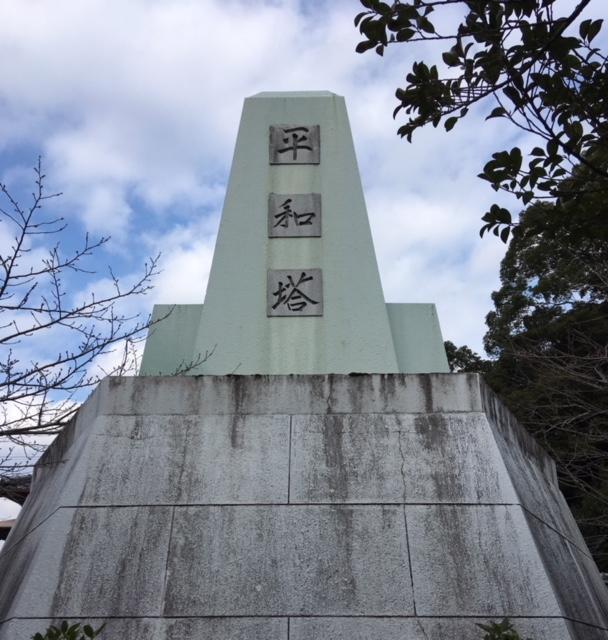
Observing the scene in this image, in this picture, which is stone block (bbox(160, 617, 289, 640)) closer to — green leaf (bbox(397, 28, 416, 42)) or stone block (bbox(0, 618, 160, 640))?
stone block (bbox(0, 618, 160, 640))

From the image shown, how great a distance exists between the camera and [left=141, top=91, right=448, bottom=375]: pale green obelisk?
5.23 m

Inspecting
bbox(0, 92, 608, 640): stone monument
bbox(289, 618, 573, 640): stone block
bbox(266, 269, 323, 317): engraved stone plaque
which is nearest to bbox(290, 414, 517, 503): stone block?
bbox(0, 92, 608, 640): stone monument

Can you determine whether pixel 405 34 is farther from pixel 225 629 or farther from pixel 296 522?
pixel 225 629

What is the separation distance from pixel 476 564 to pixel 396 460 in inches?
28.1

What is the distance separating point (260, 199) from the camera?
5.80 m

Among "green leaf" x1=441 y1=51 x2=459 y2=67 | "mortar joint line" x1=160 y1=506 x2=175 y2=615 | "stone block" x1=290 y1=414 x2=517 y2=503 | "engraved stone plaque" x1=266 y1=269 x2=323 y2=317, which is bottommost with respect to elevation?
"mortar joint line" x1=160 y1=506 x2=175 y2=615

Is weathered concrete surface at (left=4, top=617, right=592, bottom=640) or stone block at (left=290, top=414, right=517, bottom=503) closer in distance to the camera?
weathered concrete surface at (left=4, top=617, right=592, bottom=640)

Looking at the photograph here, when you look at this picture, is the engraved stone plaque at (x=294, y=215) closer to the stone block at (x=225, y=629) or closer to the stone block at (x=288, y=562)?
the stone block at (x=288, y=562)

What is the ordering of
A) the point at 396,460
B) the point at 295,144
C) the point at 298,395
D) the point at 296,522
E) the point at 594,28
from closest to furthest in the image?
the point at 594,28
the point at 296,522
the point at 396,460
the point at 298,395
the point at 295,144

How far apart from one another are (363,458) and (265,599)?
0.97 metres

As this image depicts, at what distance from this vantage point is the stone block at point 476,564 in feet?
11.5

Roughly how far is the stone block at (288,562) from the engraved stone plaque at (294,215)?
251 cm

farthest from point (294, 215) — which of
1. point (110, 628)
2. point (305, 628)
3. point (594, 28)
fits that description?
point (110, 628)

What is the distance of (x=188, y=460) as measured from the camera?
13.3 ft
